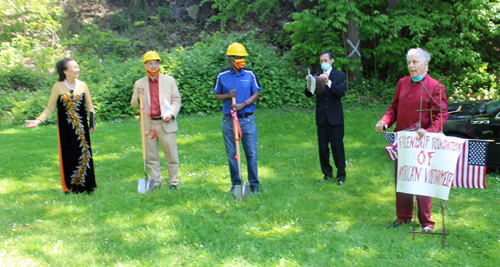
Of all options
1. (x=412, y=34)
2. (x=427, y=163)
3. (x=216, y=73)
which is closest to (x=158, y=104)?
(x=427, y=163)

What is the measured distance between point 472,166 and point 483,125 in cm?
293

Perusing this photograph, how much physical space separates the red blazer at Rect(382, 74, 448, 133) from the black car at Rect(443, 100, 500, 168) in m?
2.10

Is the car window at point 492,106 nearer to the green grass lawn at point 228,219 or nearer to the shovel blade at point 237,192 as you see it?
the green grass lawn at point 228,219

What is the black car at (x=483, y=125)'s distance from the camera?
22.0 ft

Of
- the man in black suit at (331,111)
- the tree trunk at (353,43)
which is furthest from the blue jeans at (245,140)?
the tree trunk at (353,43)

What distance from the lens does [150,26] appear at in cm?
2238

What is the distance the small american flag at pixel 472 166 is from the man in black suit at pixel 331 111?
2219 mm

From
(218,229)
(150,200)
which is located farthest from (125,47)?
(218,229)

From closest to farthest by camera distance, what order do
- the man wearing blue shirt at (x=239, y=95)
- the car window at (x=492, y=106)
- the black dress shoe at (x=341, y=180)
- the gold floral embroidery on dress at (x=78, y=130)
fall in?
the man wearing blue shirt at (x=239, y=95), the gold floral embroidery on dress at (x=78, y=130), the black dress shoe at (x=341, y=180), the car window at (x=492, y=106)

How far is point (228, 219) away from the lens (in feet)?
17.7

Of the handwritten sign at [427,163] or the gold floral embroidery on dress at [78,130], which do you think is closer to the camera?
the handwritten sign at [427,163]

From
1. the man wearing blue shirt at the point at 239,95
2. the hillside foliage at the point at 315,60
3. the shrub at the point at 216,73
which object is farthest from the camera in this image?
the shrub at the point at 216,73

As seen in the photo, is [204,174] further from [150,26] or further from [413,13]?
[150,26]

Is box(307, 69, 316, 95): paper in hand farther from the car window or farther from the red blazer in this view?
the car window
